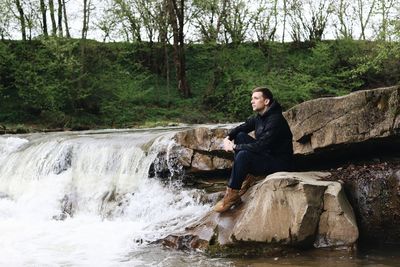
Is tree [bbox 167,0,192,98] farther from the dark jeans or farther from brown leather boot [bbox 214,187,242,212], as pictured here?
brown leather boot [bbox 214,187,242,212]

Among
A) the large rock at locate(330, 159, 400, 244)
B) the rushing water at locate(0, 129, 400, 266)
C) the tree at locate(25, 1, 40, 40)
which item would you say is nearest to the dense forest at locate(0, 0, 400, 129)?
the tree at locate(25, 1, 40, 40)

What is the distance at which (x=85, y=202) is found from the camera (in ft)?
30.7

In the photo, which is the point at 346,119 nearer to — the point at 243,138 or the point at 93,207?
the point at 243,138

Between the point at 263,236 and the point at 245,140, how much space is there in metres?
1.53

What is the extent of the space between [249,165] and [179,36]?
21037 mm

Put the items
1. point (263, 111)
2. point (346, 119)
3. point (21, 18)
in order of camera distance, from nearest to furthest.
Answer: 1. point (263, 111)
2. point (346, 119)
3. point (21, 18)

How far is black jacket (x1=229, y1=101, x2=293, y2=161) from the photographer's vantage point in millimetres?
6359

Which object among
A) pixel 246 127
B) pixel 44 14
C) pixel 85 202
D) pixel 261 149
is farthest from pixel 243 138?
pixel 44 14

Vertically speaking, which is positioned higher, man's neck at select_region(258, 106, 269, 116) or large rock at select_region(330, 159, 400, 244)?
man's neck at select_region(258, 106, 269, 116)

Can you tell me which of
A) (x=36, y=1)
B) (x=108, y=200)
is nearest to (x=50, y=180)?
(x=108, y=200)

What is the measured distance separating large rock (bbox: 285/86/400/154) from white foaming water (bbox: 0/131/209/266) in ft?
6.42

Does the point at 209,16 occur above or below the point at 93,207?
Result: above

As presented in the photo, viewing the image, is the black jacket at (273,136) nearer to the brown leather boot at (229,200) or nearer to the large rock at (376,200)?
the brown leather boot at (229,200)

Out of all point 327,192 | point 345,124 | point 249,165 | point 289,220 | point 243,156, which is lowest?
point 289,220
